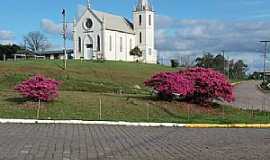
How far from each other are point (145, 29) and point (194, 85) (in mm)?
89389

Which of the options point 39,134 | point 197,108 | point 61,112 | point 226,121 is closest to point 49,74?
point 197,108

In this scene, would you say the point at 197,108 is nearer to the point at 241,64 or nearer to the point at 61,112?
the point at 61,112

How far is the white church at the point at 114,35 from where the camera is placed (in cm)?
11294

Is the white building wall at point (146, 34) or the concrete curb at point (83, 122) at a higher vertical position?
the white building wall at point (146, 34)

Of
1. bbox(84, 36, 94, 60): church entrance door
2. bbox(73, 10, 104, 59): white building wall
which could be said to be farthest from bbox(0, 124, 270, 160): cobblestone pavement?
bbox(84, 36, 94, 60): church entrance door

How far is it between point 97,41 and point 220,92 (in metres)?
80.2

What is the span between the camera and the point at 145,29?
404 ft

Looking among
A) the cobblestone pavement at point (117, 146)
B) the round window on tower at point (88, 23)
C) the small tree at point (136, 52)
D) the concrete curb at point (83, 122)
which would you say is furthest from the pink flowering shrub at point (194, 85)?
the small tree at point (136, 52)

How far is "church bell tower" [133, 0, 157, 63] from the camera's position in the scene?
12226 cm

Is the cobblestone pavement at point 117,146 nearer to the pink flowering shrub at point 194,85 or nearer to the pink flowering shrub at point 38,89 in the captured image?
the pink flowering shrub at point 38,89

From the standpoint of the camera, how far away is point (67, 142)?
1488 cm

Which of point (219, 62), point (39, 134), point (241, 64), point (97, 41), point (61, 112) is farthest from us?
point (241, 64)

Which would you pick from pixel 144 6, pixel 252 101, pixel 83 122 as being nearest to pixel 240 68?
pixel 144 6

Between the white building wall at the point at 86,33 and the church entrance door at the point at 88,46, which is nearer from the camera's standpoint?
the white building wall at the point at 86,33
